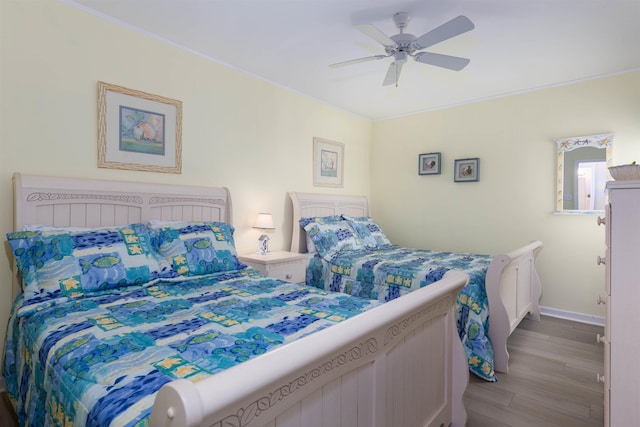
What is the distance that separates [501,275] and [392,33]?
6.52ft

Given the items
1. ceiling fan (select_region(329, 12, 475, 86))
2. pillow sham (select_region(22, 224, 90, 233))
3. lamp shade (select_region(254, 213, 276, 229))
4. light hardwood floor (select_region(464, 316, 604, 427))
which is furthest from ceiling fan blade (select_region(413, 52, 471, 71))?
pillow sham (select_region(22, 224, 90, 233))

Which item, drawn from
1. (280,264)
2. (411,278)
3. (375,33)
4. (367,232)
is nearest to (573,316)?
(411,278)

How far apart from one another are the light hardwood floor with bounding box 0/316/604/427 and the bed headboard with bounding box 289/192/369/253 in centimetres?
206

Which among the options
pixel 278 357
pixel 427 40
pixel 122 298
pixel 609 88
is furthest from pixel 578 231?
pixel 122 298

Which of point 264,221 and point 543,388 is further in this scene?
point 264,221

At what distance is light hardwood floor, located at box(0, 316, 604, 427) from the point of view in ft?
6.30

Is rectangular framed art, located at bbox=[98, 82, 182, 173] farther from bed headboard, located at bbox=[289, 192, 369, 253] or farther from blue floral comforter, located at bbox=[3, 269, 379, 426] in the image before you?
bed headboard, located at bbox=[289, 192, 369, 253]

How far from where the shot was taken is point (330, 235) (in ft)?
11.6

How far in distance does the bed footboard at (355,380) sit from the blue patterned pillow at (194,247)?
4.91ft

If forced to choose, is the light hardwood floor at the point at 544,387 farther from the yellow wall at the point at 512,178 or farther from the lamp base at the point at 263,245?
the lamp base at the point at 263,245

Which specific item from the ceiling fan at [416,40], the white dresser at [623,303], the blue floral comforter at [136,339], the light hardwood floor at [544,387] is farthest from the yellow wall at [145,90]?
the white dresser at [623,303]

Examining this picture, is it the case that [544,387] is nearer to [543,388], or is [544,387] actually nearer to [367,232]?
[543,388]

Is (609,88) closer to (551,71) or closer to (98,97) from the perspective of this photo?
(551,71)

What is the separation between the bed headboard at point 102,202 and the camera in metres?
2.05
